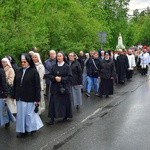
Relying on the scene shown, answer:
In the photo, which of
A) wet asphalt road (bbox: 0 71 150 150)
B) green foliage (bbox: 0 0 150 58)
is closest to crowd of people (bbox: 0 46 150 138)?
wet asphalt road (bbox: 0 71 150 150)

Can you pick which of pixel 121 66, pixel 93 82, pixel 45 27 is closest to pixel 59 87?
pixel 93 82

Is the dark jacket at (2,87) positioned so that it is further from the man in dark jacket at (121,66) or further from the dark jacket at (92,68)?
the man in dark jacket at (121,66)

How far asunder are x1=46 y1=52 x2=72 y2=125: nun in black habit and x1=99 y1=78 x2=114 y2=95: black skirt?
19.0 ft

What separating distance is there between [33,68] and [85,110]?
4265 millimetres

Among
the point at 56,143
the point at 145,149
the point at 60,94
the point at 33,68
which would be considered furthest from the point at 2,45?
the point at 145,149

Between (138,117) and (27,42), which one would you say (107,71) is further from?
(138,117)

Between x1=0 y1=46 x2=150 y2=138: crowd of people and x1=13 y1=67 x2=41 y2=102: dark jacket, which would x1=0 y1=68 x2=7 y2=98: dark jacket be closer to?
x1=0 y1=46 x2=150 y2=138: crowd of people

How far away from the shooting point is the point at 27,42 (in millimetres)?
17656

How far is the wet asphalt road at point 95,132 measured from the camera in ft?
29.3

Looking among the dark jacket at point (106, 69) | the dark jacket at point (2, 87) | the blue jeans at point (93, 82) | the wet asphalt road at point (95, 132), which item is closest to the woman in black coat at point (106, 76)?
the dark jacket at point (106, 69)

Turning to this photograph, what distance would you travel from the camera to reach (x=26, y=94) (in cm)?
987

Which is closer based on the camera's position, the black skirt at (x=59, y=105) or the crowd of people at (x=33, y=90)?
the crowd of people at (x=33, y=90)

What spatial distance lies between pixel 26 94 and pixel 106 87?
7.77 meters

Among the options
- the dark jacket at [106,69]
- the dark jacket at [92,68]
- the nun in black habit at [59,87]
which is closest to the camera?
the nun in black habit at [59,87]
